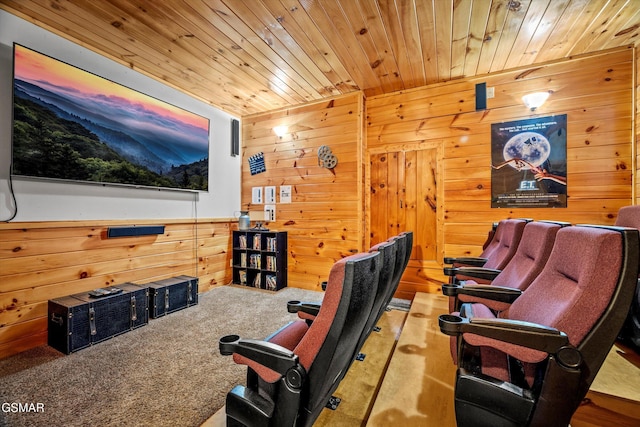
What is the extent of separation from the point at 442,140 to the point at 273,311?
9.92 feet

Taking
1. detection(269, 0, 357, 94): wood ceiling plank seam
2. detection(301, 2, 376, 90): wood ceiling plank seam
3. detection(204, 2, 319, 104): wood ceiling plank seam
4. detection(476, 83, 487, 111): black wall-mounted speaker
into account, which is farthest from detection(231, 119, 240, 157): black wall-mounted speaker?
detection(476, 83, 487, 111): black wall-mounted speaker

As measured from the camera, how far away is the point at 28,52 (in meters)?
2.29

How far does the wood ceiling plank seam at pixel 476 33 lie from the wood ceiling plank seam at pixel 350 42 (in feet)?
3.32

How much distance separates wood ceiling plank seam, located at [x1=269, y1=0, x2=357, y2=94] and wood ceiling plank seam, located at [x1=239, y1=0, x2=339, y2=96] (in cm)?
14

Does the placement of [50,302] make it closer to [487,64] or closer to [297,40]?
[297,40]

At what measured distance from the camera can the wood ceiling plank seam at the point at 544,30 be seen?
2.20 metres

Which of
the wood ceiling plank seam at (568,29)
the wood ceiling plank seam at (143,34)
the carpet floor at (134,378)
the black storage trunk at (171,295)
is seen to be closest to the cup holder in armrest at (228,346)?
the carpet floor at (134,378)

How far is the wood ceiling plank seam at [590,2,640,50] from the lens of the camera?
2.24 meters

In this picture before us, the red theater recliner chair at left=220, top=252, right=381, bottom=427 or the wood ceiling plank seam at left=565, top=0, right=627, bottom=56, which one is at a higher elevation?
the wood ceiling plank seam at left=565, top=0, right=627, bottom=56

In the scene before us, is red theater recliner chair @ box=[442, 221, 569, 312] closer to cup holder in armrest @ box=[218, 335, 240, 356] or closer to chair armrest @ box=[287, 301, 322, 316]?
chair armrest @ box=[287, 301, 322, 316]

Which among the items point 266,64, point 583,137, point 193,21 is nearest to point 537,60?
point 583,137

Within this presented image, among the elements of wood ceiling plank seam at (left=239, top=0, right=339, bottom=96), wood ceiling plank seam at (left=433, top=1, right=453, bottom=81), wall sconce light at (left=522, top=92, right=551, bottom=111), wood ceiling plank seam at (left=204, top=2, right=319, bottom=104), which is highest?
wood ceiling plank seam at (left=204, top=2, right=319, bottom=104)

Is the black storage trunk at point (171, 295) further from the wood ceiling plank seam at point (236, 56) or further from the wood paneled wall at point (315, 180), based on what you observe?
the wood ceiling plank seam at point (236, 56)

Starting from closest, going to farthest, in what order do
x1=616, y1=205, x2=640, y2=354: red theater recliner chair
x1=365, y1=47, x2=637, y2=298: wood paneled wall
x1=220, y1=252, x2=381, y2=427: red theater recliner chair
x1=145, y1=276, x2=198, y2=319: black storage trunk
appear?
x1=220, y1=252, x2=381, y2=427: red theater recliner chair → x1=616, y1=205, x2=640, y2=354: red theater recliner chair → x1=365, y1=47, x2=637, y2=298: wood paneled wall → x1=145, y1=276, x2=198, y2=319: black storage trunk
